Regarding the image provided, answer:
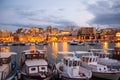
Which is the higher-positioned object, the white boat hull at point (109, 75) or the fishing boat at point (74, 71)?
the fishing boat at point (74, 71)

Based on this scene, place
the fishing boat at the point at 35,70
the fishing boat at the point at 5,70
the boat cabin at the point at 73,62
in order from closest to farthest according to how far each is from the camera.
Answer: the fishing boat at the point at 35,70 → the fishing boat at the point at 5,70 → the boat cabin at the point at 73,62

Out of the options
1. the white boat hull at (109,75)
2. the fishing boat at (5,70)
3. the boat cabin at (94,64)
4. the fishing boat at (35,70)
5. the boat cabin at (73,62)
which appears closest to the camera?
the fishing boat at (35,70)

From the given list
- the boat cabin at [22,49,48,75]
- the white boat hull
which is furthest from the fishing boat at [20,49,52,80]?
the white boat hull

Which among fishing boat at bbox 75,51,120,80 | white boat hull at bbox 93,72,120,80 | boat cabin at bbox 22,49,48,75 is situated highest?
boat cabin at bbox 22,49,48,75

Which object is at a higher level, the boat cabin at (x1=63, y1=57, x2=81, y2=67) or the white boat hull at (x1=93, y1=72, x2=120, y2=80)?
the boat cabin at (x1=63, y1=57, x2=81, y2=67)

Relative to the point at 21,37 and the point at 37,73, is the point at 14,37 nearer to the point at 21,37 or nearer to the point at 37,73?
the point at 21,37

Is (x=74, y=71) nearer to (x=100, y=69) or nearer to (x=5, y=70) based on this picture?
(x=100, y=69)

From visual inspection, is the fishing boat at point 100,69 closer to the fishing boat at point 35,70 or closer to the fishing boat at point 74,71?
the fishing boat at point 74,71

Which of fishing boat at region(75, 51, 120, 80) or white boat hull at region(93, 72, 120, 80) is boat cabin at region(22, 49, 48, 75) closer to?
fishing boat at region(75, 51, 120, 80)

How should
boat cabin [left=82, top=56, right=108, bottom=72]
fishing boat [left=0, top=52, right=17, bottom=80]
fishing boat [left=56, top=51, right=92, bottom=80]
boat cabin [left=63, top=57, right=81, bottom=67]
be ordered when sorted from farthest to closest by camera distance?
boat cabin [left=82, top=56, right=108, bottom=72] < boat cabin [left=63, top=57, right=81, bottom=67] < fishing boat [left=0, top=52, right=17, bottom=80] < fishing boat [left=56, top=51, right=92, bottom=80]

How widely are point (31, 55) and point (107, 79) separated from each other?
8937 millimetres

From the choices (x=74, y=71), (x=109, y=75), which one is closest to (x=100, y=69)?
(x=109, y=75)

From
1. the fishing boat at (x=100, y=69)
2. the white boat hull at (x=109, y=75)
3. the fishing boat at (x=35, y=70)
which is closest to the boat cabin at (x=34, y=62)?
the fishing boat at (x=35, y=70)

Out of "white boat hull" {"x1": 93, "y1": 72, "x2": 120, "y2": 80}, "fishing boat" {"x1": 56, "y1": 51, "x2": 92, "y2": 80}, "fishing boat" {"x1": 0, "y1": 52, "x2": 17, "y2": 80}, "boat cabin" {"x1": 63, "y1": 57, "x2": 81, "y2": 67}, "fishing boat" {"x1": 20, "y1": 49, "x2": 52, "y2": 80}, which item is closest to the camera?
"fishing boat" {"x1": 56, "y1": 51, "x2": 92, "y2": 80}
